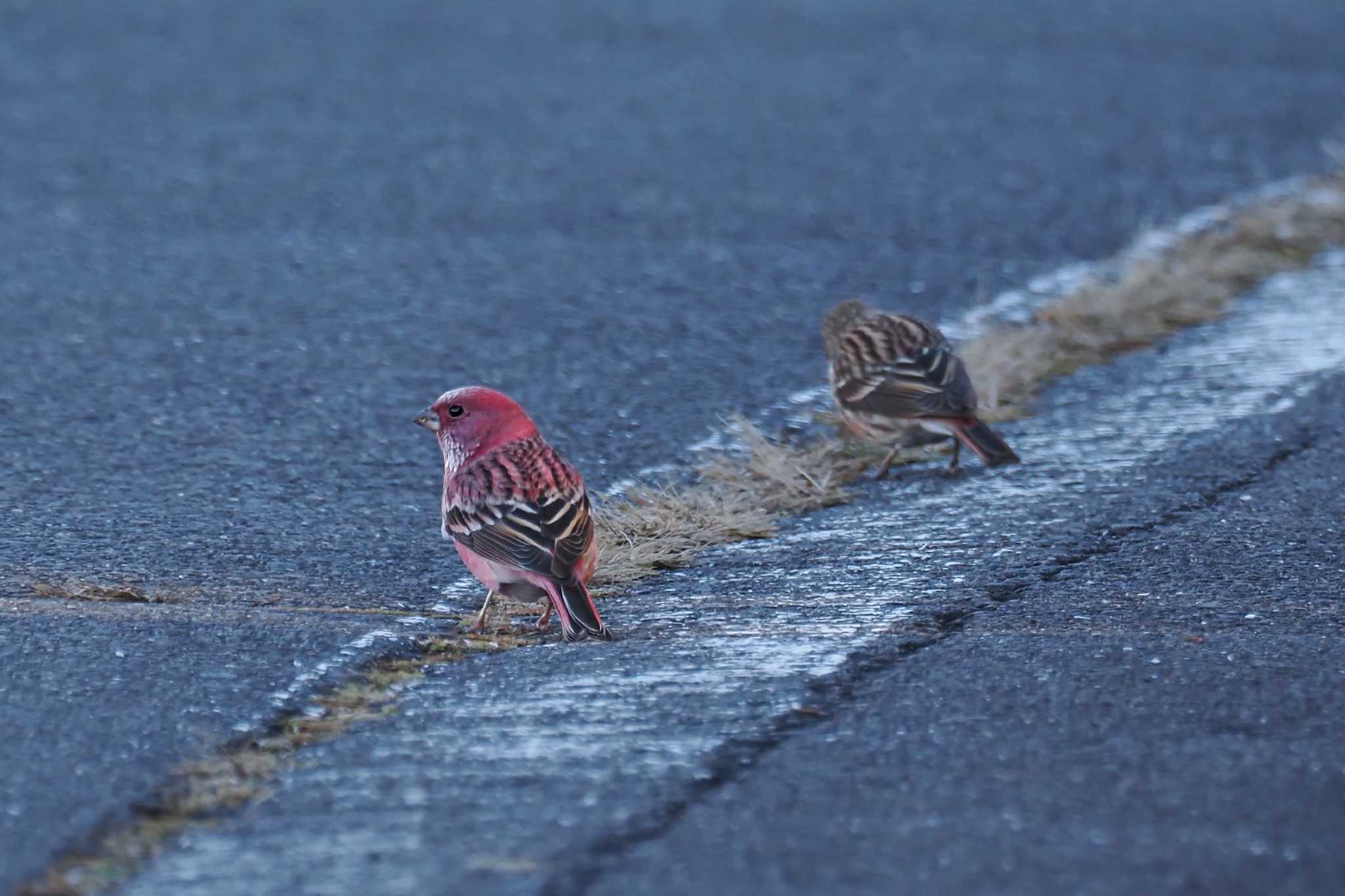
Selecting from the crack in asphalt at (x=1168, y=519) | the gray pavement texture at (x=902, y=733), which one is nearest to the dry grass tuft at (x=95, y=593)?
the gray pavement texture at (x=902, y=733)

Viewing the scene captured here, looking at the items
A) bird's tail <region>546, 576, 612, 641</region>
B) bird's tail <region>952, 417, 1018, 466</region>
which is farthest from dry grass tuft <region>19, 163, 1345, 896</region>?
bird's tail <region>952, 417, 1018, 466</region>

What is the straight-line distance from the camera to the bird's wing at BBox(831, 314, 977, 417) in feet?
21.7

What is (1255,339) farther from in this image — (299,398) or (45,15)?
(45,15)

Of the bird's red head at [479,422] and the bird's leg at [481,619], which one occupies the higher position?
the bird's red head at [479,422]

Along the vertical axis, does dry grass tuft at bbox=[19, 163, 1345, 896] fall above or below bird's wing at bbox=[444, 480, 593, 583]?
below

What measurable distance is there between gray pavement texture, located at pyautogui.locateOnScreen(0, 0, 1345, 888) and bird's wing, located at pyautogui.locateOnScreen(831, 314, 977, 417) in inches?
21.4

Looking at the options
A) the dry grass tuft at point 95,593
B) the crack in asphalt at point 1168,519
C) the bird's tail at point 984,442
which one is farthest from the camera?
the bird's tail at point 984,442

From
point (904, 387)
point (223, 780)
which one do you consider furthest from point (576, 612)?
point (904, 387)

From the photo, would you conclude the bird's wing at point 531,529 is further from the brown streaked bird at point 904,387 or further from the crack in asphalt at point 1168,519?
the brown streaked bird at point 904,387

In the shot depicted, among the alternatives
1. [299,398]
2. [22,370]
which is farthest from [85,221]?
[299,398]

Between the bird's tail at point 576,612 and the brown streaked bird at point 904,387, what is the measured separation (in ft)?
6.66

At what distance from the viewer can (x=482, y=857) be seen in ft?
11.4

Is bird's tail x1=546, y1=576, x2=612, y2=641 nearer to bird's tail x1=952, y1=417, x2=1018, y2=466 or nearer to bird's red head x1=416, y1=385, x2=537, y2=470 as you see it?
bird's red head x1=416, y1=385, x2=537, y2=470

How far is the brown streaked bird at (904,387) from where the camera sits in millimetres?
6570
